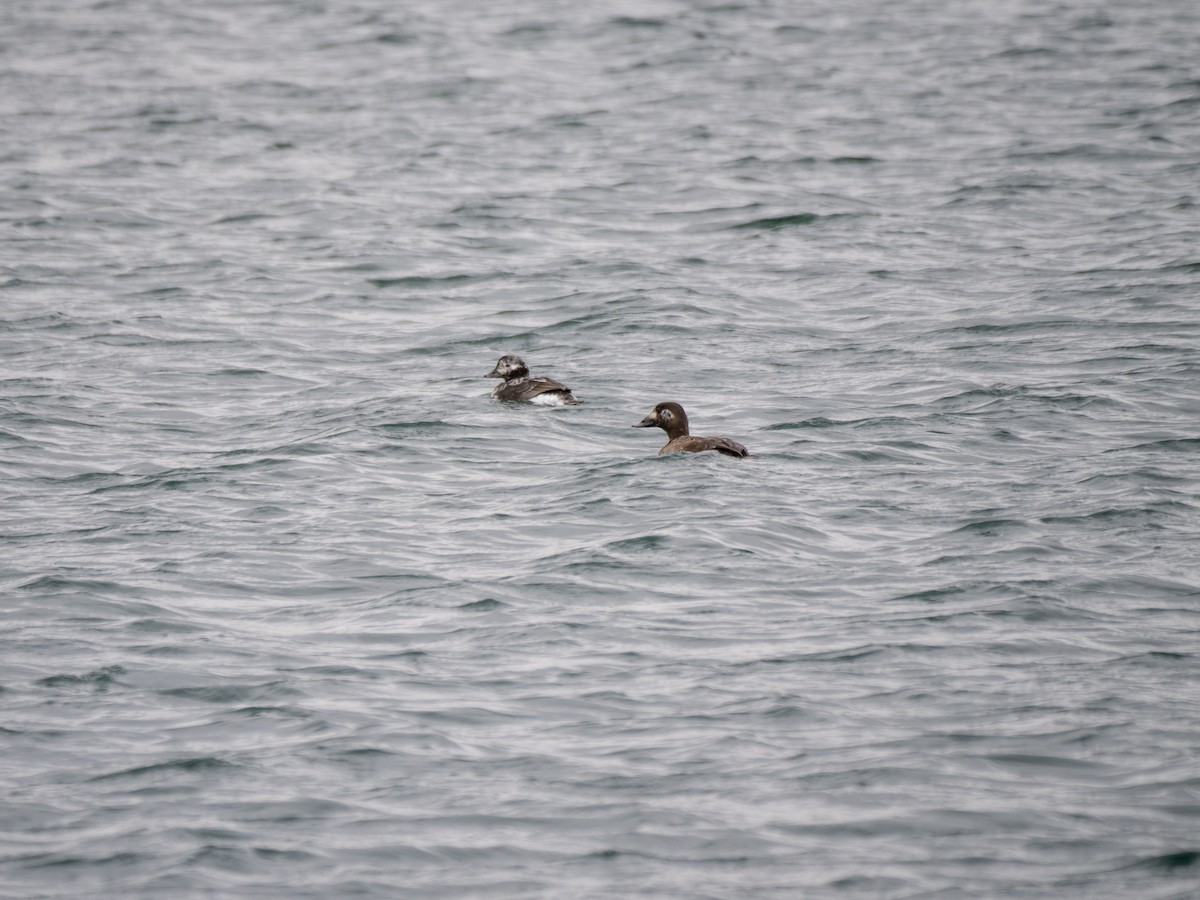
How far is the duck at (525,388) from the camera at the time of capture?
13.6m

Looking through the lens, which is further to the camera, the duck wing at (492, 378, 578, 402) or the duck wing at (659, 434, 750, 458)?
the duck wing at (492, 378, 578, 402)

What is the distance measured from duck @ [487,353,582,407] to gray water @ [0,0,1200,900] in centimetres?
15

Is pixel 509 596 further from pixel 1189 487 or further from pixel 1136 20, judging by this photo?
pixel 1136 20

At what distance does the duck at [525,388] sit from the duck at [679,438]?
1.06 metres

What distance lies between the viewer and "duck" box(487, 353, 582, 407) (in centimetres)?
1360

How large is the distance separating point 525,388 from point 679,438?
1.87 meters

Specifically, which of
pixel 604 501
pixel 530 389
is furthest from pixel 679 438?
pixel 530 389

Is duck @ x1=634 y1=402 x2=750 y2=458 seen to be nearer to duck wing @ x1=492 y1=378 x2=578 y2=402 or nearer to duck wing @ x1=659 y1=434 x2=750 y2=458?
duck wing @ x1=659 y1=434 x2=750 y2=458

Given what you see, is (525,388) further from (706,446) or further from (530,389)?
(706,446)

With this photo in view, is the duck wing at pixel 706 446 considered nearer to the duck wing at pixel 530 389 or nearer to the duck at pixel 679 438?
the duck at pixel 679 438

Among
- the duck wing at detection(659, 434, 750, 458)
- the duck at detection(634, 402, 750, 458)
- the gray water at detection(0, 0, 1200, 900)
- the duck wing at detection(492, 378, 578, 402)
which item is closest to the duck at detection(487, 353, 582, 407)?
the duck wing at detection(492, 378, 578, 402)

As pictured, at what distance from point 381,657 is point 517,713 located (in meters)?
1.05

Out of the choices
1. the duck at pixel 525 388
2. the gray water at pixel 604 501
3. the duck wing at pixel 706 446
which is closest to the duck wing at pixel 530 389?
the duck at pixel 525 388

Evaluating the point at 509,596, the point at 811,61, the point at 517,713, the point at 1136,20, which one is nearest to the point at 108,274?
the point at 509,596
